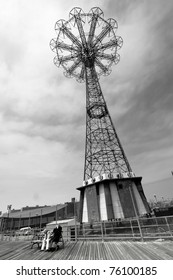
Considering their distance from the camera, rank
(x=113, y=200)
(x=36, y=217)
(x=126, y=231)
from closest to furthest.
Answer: (x=126, y=231)
(x=113, y=200)
(x=36, y=217)

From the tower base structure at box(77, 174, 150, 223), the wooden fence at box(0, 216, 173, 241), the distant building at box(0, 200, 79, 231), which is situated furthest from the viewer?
the distant building at box(0, 200, 79, 231)

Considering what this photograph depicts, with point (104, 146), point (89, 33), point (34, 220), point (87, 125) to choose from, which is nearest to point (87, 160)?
point (104, 146)

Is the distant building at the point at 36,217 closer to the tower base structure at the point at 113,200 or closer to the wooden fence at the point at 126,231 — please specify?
the tower base structure at the point at 113,200

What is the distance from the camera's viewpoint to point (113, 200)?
480 inches

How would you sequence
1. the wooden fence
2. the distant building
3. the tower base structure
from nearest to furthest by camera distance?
the wooden fence
the tower base structure
the distant building

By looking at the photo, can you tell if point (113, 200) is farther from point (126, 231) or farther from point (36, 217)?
point (36, 217)

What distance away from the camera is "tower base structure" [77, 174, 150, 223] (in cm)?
1179

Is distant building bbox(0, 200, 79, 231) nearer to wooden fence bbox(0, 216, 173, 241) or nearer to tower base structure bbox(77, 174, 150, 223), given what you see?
tower base structure bbox(77, 174, 150, 223)

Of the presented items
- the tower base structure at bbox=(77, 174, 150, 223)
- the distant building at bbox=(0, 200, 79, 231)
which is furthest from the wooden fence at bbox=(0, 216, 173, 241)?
the distant building at bbox=(0, 200, 79, 231)

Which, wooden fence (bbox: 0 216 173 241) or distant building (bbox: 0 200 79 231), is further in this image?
distant building (bbox: 0 200 79 231)

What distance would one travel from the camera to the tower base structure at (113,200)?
Result: 11788 millimetres

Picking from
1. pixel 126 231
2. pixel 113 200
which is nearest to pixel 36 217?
pixel 113 200

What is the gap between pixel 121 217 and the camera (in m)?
11.5

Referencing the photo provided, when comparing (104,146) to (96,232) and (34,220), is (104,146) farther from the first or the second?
(34,220)
